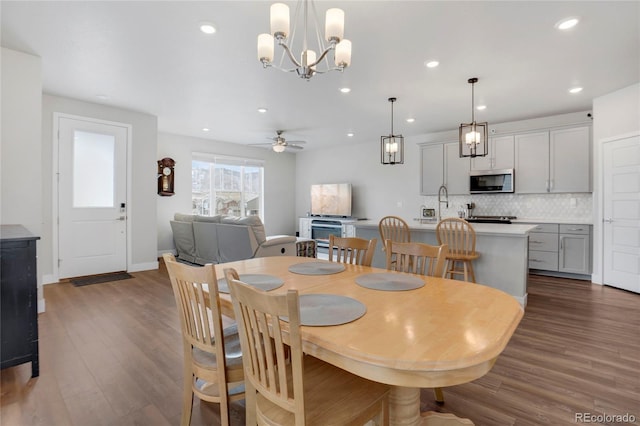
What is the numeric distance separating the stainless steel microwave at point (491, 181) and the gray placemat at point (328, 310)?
5.25m

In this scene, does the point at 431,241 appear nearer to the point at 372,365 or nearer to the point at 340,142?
the point at 372,365

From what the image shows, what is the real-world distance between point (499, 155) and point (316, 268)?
504 cm

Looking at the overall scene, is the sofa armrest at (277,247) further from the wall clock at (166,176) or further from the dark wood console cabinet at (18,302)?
the wall clock at (166,176)

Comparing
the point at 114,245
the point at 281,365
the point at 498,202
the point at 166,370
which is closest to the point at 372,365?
the point at 281,365

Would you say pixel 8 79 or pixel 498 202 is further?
pixel 498 202

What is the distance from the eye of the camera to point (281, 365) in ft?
3.38

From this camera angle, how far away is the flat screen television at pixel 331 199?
25.4ft

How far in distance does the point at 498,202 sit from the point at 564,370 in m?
4.22

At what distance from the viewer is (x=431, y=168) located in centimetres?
644

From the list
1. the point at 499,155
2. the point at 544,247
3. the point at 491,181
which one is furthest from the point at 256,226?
the point at 544,247

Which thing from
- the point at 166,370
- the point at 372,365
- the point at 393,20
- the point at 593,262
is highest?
the point at 393,20

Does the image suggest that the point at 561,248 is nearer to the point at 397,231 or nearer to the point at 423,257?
the point at 397,231

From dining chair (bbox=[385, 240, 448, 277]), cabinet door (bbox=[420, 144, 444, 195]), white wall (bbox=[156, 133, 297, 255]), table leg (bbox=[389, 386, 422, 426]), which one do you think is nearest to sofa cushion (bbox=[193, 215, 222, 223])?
white wall (bbox=[156, 133, 297, 255])
